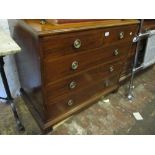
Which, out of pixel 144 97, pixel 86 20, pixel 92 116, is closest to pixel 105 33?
pixel 86 20

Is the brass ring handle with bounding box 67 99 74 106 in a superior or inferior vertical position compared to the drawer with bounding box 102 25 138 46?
inferior

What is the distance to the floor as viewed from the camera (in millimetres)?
1484

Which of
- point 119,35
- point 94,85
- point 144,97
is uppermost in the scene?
point 119,35

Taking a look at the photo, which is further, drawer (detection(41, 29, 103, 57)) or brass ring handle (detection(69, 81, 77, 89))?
brass ring handle (detection(69, 81, 77, 89))

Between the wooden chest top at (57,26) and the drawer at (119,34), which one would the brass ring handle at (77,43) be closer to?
the wooden chest top at (57,26)

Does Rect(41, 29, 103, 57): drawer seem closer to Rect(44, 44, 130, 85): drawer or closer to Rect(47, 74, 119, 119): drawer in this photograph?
Rect(44, 44, 130, 85): drawer

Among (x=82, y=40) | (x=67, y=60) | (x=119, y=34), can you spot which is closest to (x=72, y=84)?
(x=67, y=60)

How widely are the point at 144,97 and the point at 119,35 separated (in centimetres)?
A: 85

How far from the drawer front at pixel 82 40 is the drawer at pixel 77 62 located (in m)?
0.05

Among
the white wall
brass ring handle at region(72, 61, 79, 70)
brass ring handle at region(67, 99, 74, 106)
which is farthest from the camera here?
the white wall

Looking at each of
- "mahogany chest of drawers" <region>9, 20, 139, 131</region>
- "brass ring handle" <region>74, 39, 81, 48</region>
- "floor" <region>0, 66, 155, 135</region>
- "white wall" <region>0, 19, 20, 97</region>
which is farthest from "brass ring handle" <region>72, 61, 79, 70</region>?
"white wall" <region>0, 19, 20, 97</region>
